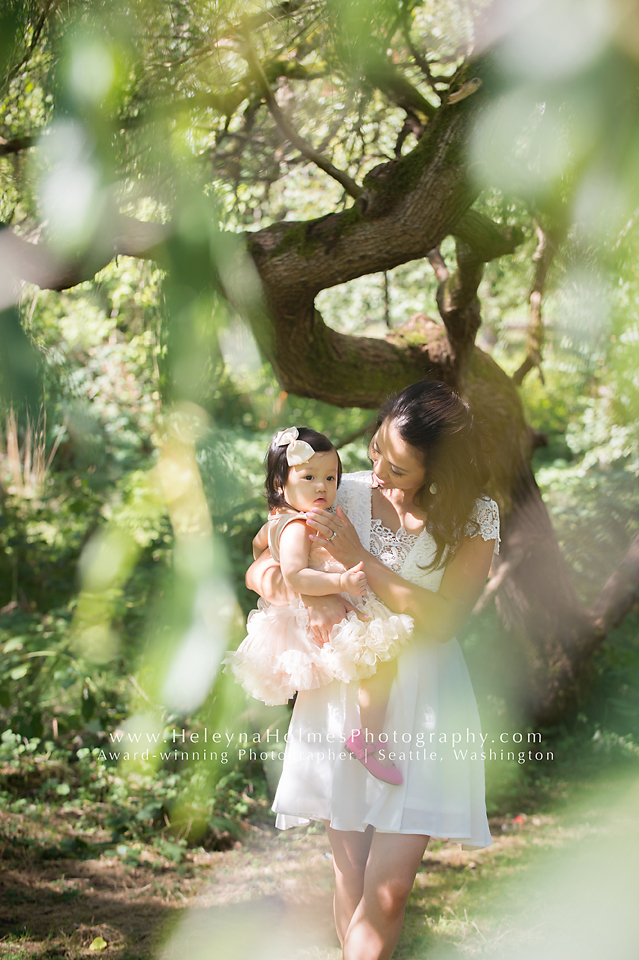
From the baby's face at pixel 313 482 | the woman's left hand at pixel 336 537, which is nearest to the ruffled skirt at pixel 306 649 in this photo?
the woman's left hand at pixel 336 537

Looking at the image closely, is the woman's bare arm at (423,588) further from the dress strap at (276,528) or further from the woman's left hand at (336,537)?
the dress strap at (276,528)

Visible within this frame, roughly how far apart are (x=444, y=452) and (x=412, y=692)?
0.52m

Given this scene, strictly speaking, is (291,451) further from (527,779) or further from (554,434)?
(554,434)

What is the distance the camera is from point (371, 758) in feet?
4.78

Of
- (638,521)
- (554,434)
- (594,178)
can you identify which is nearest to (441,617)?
(594,178)

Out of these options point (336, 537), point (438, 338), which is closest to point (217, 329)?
point (336, 537)

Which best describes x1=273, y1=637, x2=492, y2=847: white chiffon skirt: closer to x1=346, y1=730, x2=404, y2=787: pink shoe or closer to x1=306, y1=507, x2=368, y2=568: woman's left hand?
x1=346, y1=730, x2=404, y2=787: pink shoe

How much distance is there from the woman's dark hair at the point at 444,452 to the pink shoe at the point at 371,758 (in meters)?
0.39

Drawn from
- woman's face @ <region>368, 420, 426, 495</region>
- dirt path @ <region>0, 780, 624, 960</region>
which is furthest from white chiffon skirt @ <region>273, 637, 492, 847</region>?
dirt path @ <region>0, 780, 624, 960</region>

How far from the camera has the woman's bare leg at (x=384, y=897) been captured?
1.37 m

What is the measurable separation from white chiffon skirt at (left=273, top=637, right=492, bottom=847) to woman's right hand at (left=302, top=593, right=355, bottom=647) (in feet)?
0.46

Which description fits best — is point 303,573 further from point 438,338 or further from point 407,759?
point 438,338

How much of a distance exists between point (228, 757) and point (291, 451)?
1.93 metres

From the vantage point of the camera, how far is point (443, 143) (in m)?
2.05
